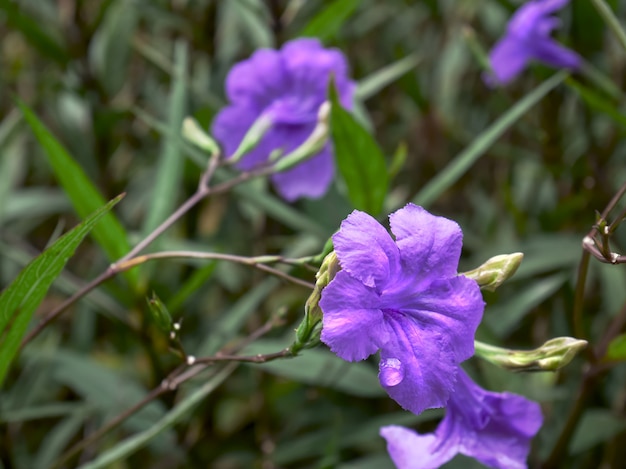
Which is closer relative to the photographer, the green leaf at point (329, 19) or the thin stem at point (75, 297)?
the thin stem at point (75, 297)

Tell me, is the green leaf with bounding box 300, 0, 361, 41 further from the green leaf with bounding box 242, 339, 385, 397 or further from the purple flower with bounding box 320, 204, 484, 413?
the purple flower with bounding box 320, 204, 484, 413

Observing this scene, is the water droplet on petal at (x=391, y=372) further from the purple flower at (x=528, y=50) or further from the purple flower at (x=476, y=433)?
the purple flower at (x=528, y=50)

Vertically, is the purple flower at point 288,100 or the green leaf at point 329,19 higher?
the green leaf at point 329,19

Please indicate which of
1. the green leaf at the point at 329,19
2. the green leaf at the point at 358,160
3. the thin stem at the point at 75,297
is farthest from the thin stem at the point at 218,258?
the green leaf at the point at 329,19

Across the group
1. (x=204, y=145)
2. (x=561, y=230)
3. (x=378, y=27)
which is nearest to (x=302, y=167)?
(x=204, y=145)

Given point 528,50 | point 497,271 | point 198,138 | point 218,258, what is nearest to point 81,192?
point 198,138

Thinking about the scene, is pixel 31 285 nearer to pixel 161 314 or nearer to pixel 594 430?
pixel 161 314

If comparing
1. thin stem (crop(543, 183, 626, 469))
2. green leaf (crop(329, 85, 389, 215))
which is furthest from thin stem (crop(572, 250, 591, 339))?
green leaf (crop(329, 85, 389, 215))
